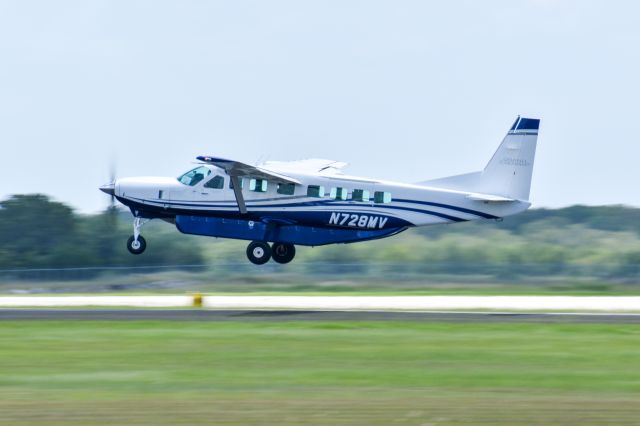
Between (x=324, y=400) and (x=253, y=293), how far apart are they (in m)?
32.3

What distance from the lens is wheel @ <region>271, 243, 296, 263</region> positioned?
4759 cm

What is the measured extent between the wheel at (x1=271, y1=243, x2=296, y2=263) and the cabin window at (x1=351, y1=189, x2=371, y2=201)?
4.02 metres

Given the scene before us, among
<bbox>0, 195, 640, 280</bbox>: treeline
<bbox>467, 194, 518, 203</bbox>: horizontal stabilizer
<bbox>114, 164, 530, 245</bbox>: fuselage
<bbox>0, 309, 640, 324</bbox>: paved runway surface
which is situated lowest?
<bbox>0, 195, 640, 280</bbox>: treeline

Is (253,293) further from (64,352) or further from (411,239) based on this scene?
(64,352)

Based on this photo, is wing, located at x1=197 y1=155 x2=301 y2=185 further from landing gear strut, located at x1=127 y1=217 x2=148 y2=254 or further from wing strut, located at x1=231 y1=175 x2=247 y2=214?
landing gear strut, located at x1=127 y1=217 x2=148 y2=254

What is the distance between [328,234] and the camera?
45.9m

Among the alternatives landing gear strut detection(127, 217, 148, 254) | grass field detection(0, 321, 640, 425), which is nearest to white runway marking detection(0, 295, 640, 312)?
landing gear strut detection(127, 217, 148, 254)

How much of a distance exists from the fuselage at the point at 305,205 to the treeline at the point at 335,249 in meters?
13.0

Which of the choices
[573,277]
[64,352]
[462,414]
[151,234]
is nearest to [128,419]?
[462,414]

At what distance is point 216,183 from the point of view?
149 feet

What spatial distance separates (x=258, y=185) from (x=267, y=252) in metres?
3.06

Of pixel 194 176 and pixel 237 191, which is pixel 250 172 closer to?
pixel 237 191

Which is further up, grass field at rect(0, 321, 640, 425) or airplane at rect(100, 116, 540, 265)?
airplane at rect(100, 116, 540, 265)

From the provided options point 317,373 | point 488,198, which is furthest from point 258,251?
point 317,373
